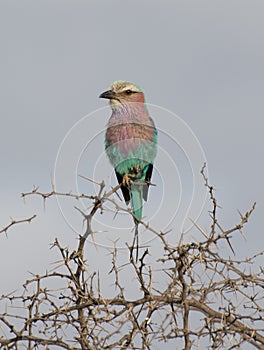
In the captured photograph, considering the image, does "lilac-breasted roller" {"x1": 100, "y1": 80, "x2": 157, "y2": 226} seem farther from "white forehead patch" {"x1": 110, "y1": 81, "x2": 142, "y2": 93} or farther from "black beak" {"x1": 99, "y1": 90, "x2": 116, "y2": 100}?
"white forehead patch" {"x1": 110, "y1": 81, "x2": 142, "y2": 93}

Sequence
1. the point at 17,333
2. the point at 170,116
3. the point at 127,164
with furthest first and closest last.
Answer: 1. the point at 127,164
2. the point at 170,116
3. the point at 17,333

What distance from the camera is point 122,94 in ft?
20.2

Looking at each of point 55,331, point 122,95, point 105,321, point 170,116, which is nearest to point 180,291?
point 105,321

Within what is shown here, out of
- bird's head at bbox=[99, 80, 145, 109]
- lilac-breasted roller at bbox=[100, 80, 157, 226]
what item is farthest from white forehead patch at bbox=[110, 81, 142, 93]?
lilac-breasted roller at bbox=[100, 80, 157, 226]

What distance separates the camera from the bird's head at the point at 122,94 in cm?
608

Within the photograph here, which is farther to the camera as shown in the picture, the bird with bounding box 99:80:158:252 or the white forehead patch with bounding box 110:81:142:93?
the white forehead patch with bounding box 110:81:142:93

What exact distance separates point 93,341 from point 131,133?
3.12 metres

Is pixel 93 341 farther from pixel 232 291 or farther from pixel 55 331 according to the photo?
pixel 232 291

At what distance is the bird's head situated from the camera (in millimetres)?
6082

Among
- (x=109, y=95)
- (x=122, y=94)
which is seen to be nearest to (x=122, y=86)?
(x=122, y=94)

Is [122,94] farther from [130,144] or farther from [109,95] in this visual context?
[130,144]

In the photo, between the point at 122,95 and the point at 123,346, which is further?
the point at 122,95

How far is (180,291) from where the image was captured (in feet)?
9.89

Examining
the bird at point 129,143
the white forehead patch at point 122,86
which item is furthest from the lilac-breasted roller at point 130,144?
the white forehead patch at point 122,86
